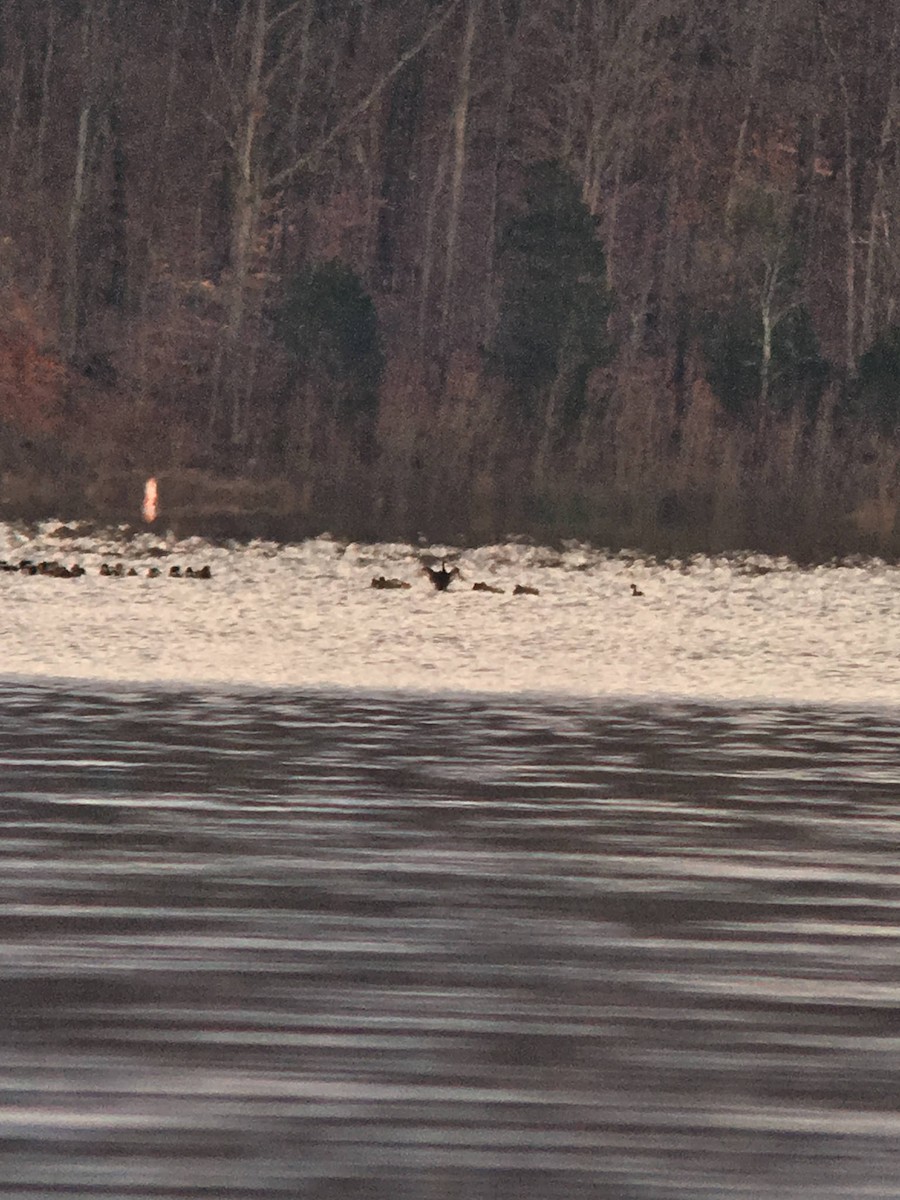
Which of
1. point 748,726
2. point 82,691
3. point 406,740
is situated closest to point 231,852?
point 406,740

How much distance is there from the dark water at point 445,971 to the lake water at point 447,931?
2cm

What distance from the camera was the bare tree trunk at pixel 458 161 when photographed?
59.3 meters

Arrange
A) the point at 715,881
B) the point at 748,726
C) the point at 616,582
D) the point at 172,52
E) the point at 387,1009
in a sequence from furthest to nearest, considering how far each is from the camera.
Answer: the point at 172,52
the point at 616,582
the point at 748,726
the point at 715,881
the point at 387,1009

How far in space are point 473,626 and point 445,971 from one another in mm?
14304

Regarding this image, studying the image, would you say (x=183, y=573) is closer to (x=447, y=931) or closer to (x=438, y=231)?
(x=447, y=931)

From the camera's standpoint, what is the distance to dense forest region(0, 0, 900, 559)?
48875 mm

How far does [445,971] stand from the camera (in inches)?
305

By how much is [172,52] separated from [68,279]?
8.00 meters

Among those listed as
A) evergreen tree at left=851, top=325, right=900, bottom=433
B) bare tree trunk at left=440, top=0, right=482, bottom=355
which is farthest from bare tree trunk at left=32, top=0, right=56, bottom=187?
evergreen tree at left=851, top=325, right=900, bottom=433

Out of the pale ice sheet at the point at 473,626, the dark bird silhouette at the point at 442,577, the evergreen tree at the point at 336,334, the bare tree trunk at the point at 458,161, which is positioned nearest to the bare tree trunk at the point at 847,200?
the bare tree trunk at the point at 458,161

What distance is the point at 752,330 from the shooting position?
52062mm

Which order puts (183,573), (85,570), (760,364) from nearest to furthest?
1. (85,570)
2. (183,573)
3. (760,364)

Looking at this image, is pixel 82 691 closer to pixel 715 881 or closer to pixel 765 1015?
pixel 715 881

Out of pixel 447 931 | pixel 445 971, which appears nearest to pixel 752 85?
pixel 447 931
